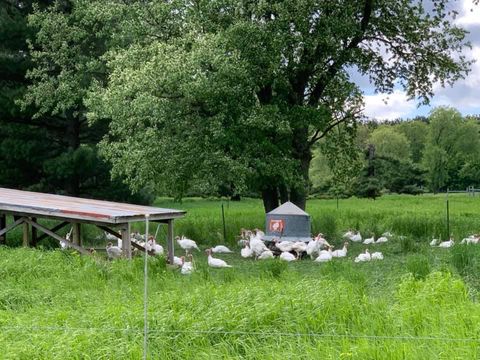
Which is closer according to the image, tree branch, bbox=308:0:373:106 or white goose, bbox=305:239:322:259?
white goose, bbox=305:239:322:259

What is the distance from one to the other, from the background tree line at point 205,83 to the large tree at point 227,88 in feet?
0.12

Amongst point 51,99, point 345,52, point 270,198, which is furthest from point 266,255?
point 51,99

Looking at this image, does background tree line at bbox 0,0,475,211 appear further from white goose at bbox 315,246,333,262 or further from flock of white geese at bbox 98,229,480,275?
white goose at bbox 315,246,333,262

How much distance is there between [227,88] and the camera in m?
15.5

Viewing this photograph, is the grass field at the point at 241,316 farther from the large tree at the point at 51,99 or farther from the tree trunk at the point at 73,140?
the tree trunk at the point at 73,140

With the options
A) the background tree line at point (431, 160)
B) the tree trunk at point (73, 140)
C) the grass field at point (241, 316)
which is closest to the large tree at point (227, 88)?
the tree trunk at point (73, 140)

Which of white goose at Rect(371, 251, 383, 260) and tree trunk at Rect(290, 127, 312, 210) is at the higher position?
tree trunk at Rect(290, 127, 312, 210)

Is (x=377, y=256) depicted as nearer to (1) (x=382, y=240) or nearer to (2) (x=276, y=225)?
(2) (x=276, y=225)

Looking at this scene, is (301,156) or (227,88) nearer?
(227,88)

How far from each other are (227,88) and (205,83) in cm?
85

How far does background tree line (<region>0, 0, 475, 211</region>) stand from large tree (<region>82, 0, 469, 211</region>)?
4 centimetres

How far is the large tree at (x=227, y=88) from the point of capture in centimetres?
1532

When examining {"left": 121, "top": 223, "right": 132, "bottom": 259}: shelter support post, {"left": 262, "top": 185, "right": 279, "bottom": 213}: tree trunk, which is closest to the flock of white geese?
{"left": 121, "top": 223, "right": 132, "bottom": 259}: shelter support post

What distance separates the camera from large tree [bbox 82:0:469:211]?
15.3m
